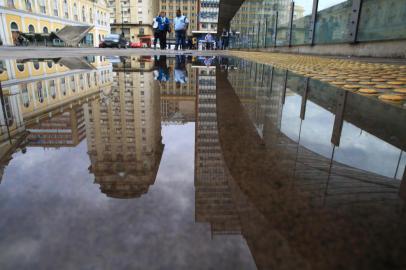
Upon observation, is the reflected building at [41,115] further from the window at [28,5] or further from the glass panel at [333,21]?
the window at [28,5]

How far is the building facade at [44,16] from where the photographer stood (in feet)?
A: 85.6

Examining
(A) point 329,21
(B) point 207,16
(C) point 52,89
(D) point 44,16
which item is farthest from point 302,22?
(B) point 207,16

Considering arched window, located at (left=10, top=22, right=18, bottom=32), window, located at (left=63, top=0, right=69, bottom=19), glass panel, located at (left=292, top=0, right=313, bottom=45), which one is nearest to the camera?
glass panel, located at (left=292, top=0, right=313, bottom=45)

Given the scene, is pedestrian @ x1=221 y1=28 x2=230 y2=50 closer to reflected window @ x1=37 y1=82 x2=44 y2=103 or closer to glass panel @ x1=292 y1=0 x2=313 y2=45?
glass panel @ x1=292 y1=0 x2=313 y2=45

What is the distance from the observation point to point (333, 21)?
7.14 meters

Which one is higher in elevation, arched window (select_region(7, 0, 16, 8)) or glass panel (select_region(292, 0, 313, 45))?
arched window (select_region(7, 0, 16, 8))

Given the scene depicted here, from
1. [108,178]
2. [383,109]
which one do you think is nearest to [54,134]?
[108,178]

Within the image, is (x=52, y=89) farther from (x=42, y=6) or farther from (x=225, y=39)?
(x=42, y=6)

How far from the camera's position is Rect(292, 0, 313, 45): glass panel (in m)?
8.55

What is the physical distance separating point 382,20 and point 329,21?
6.84ft

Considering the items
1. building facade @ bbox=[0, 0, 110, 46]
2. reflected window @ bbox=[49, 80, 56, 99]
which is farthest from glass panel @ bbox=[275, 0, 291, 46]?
building facade @ bbox=[0, 0, 110, 46]

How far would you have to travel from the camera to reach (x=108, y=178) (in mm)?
862

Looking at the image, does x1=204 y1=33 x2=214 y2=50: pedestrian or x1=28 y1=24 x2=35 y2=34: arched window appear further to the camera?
x1=28 y1=24 x2=35 y2=34: arched window

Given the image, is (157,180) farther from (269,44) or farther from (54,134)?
(269,44)
